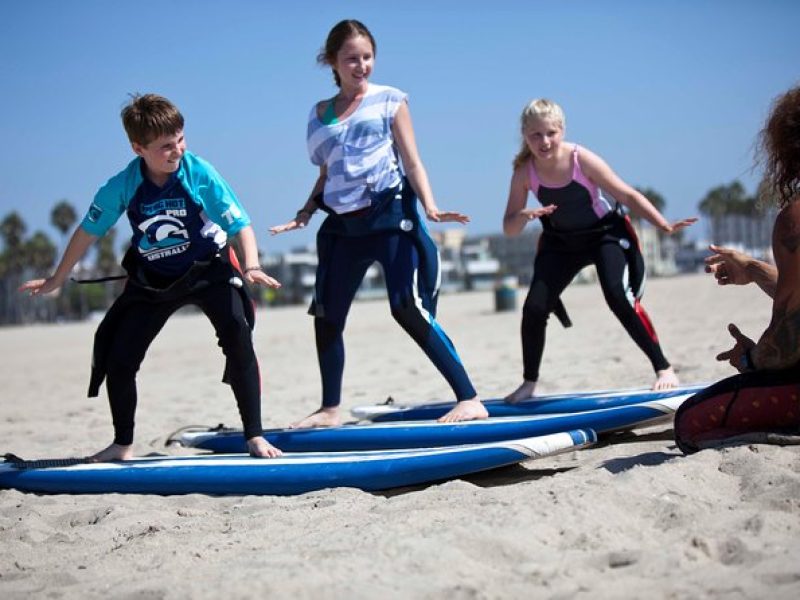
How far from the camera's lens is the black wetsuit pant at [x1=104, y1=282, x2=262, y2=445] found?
4.59 meters

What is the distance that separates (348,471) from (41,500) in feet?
4.78

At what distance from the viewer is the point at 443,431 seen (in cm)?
480

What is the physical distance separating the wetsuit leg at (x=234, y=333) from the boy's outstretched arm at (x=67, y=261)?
627 mm

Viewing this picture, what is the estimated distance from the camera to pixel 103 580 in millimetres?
2928

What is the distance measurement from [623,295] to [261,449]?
2206 mm

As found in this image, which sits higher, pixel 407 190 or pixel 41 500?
pixel 407 190

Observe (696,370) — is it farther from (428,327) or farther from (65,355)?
(65,355)

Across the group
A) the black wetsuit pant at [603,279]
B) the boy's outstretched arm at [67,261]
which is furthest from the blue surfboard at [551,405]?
the boy's outstretched arm at [67,261]

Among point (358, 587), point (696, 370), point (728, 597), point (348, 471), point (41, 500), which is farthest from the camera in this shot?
point (696, 370)

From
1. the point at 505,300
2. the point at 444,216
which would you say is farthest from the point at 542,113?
the point at 505,300

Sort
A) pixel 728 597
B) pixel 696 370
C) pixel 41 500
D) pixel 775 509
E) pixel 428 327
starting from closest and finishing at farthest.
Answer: pixel 728 597 → pixel 775 509 → pixel 41 500 → pixel 428 327 → pixel 696 370

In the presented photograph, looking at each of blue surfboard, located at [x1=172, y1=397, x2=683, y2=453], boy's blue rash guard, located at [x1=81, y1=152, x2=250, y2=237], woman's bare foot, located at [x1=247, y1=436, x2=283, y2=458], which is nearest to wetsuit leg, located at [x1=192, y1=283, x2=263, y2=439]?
woman's bare foot, located at [x1=247, y1=436, x2=283, y2=458]

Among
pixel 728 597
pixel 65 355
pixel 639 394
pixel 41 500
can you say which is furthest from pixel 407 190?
pixel 65 355

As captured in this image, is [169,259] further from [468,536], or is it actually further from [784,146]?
[784,146]
